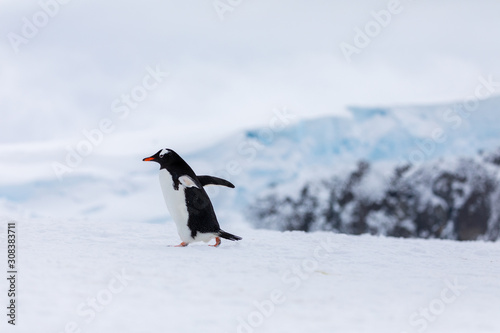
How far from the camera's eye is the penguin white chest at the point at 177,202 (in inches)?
212

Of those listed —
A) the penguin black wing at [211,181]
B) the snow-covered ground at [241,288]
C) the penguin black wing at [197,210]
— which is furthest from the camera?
the penguin black wing at [211,181]

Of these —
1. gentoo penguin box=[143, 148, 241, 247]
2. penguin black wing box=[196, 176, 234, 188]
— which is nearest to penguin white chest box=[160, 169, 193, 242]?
gentoo penguin box=[143, 148, 241, 247]

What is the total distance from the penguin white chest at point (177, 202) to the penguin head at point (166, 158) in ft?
0.23

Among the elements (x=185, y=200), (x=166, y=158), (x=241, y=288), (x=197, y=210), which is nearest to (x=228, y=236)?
(x=197, y=210)

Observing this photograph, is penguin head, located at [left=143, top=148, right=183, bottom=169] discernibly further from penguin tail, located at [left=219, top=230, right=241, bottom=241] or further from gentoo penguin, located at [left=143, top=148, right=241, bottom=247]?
penguin tail, located at [left=219, top=230, right=241, bottom=241]

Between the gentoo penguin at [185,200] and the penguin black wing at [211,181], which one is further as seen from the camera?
the penguin black wing at [211,181]

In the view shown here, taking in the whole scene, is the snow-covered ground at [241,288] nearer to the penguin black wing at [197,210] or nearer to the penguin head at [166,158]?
the penguin black wing at [197,210]

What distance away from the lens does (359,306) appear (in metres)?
3.51

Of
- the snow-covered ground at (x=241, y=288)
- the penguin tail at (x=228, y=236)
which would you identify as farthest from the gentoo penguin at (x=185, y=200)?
the snow-covered ground at (x=241, y=288)

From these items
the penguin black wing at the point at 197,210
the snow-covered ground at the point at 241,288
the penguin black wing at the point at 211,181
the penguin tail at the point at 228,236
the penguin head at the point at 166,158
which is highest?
the penguin head at the point at 166,158

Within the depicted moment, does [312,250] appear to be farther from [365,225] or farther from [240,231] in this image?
[365,225]

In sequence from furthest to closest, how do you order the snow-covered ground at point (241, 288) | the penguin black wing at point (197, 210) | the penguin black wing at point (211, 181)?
the penguin black wing at point (211, 181), the penguin black wing at point (197, 210), the snow-covered ground at point (241, 288)

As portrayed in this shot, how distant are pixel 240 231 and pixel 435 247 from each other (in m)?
2.28

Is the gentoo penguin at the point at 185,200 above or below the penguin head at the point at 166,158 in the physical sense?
below
